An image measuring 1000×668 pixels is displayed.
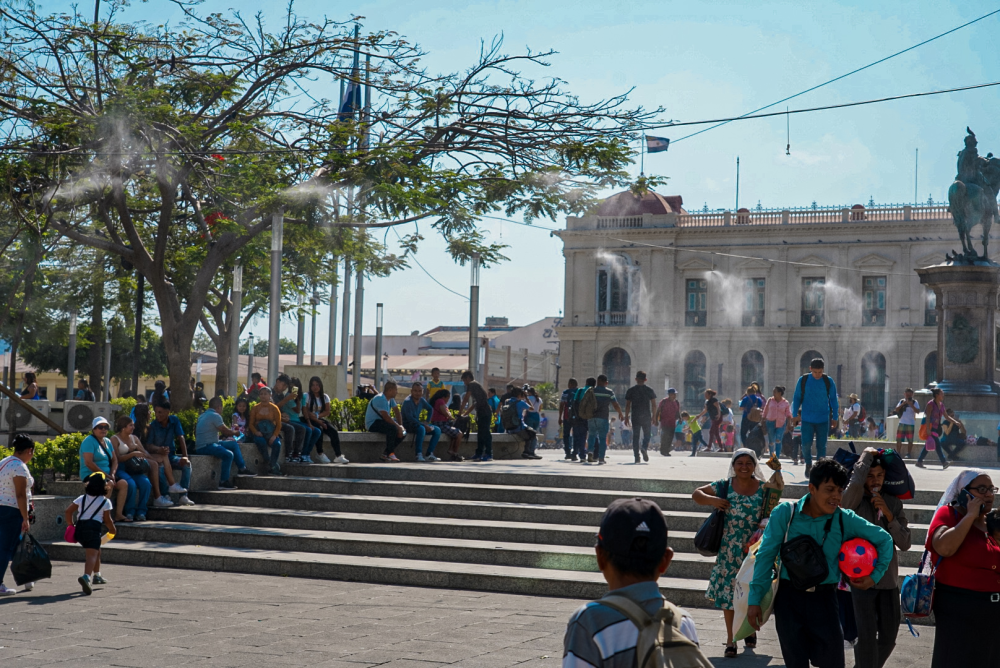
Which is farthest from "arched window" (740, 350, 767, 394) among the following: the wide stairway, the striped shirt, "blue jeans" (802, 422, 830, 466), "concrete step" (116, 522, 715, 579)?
the striped shirt

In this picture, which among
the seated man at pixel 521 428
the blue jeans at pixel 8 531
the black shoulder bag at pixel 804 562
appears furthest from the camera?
the seated man at pixel 521 428

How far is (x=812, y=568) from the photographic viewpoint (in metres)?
4.88

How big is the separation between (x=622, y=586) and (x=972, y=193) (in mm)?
20565

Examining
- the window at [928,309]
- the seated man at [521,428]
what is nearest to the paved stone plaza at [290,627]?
the seated man at [521,428]

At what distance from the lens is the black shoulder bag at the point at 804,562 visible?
16.0 ft

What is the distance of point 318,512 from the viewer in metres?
12.2

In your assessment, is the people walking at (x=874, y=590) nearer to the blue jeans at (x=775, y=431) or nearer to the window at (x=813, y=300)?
the blue jeans at (x=775, y=431)

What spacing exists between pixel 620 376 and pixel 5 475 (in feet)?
158

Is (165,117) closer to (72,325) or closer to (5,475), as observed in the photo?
(5,475)

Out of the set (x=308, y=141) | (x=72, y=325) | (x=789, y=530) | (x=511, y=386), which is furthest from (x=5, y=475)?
(x=72, y=325)

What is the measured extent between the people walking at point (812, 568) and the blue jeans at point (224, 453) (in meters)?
9.51

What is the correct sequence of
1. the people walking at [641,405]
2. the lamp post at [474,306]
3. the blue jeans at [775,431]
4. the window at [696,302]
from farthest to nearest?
1. the window at [696,302]
2. the lamp post at [474,306]
3. the people walking at [641,405]
4. the blue jeans at [775,431]

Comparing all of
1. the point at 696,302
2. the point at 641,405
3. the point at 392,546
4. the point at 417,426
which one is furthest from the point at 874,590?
the point at 696,302

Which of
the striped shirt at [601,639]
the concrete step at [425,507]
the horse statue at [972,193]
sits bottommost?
the concrete step at [425,507]
